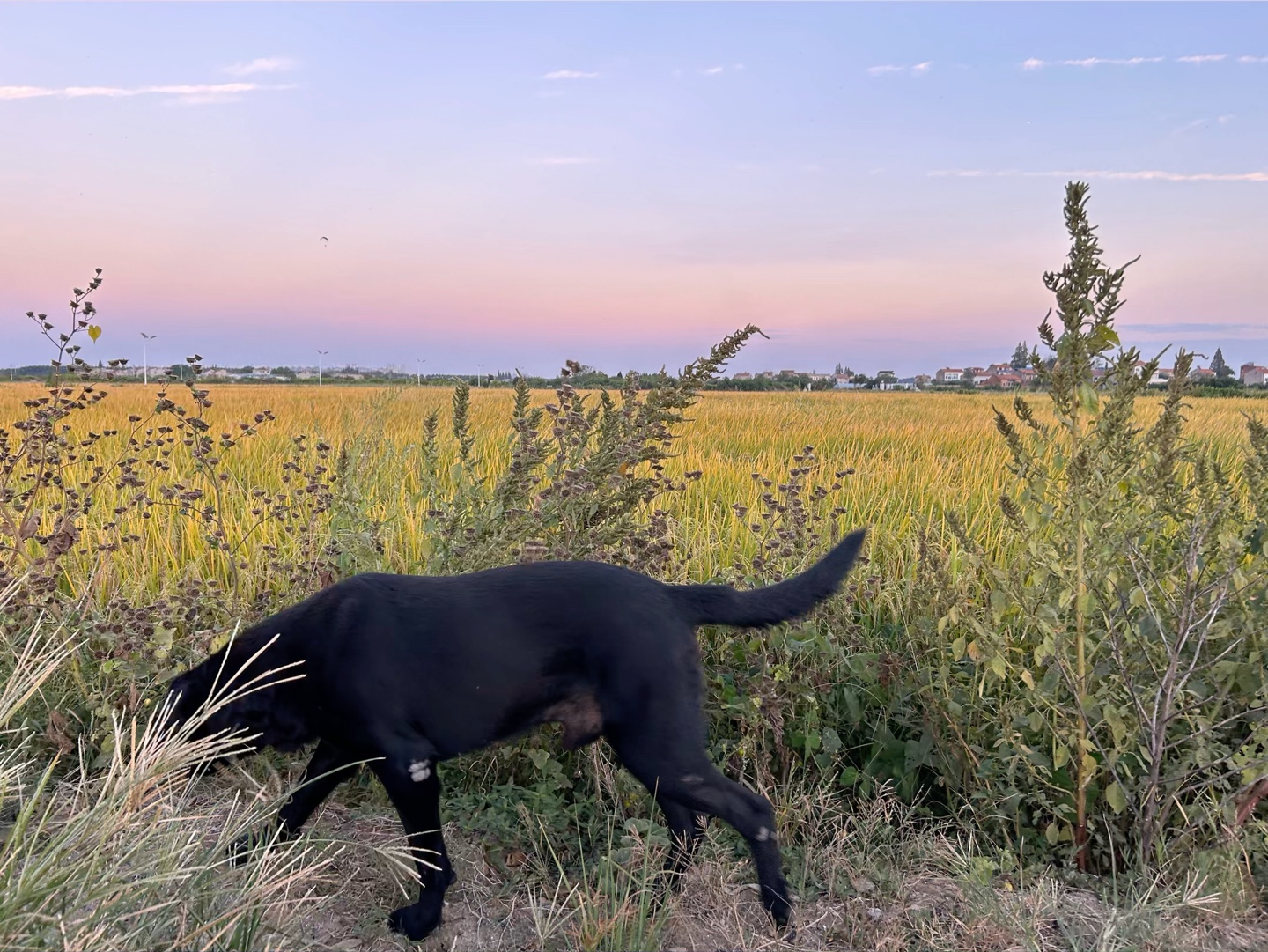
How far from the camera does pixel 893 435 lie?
1091cm

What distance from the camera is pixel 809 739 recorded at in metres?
3.04

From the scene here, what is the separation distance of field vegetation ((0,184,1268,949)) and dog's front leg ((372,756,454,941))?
102 millimetres

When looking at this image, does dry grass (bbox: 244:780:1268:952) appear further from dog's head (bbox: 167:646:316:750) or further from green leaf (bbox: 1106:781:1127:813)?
dog's head (bbox: 167:646:316:750)

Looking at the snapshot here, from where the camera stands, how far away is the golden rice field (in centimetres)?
467

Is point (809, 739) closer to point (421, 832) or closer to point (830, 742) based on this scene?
point (830, 742)

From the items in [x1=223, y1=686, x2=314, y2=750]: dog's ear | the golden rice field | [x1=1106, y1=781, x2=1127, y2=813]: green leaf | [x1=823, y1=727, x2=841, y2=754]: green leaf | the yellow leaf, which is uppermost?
the golden rice field

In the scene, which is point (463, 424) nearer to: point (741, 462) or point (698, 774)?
point (698, 774)

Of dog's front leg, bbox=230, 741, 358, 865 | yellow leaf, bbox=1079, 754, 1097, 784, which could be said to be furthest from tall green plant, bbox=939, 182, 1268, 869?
dog's front leg, bbox=230, 741, 358, 865

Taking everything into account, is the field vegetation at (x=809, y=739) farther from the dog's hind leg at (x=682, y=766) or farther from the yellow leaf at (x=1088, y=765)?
the dog's hind leg at (x=682, y=766)

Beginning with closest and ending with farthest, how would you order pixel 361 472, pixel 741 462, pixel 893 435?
pixel 361 472 → pixel 741 462 → pixel 893 435

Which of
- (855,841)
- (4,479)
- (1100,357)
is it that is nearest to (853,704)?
(855,841)

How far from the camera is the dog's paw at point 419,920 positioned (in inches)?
92.4

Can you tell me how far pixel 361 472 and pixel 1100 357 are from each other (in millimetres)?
4095

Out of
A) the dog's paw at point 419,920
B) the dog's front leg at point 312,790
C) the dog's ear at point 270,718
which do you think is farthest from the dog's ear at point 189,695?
the dog's paw at point 419,920
